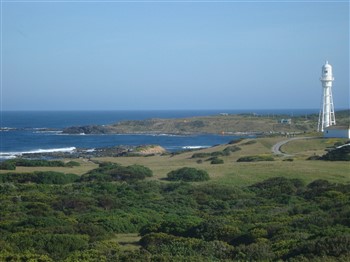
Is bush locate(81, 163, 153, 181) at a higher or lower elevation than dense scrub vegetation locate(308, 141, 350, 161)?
lower

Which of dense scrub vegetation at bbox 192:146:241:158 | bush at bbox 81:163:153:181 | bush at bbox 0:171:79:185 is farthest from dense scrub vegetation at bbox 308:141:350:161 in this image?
bush at bbox 0:171:79:185

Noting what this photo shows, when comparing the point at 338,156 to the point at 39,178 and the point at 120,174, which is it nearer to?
the point at 120,174

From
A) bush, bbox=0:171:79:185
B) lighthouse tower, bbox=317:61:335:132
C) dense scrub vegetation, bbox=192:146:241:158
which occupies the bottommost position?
dense scrub vegetation, bbox=192:146:241:158

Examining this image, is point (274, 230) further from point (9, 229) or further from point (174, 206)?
point (174, 206)

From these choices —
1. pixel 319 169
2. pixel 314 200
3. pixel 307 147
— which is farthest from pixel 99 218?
pixel 307 147

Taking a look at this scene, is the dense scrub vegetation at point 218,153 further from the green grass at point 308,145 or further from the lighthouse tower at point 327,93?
the lighthouse tower at point 327,93

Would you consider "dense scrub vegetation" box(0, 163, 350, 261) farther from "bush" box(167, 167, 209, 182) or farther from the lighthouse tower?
the lighthouse tower

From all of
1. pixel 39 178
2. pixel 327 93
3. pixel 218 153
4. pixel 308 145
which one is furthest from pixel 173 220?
pixel 327 93
